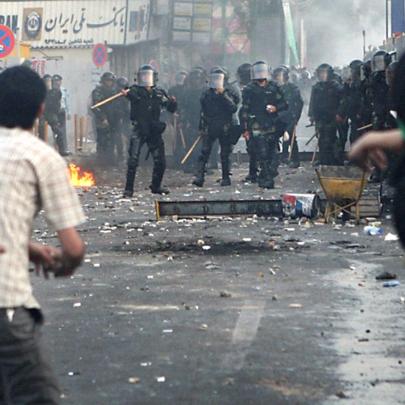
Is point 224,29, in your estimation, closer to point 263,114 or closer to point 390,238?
point 263,114

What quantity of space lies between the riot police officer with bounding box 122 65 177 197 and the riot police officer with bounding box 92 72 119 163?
8.20 metres

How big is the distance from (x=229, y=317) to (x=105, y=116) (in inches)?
785

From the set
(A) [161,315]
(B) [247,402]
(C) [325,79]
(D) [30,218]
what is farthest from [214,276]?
(C) [325,79]

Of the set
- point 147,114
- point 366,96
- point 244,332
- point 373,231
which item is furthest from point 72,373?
point 366,96

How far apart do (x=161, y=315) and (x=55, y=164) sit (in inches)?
194

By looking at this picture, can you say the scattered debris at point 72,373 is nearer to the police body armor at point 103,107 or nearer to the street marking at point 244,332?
the street marking at point 244,332

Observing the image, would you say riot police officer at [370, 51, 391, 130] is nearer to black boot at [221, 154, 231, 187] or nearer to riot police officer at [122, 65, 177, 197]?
black boot at [221, 154, 231, 187]

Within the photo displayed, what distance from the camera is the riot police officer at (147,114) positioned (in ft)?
65.1

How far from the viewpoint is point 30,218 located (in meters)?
4.49

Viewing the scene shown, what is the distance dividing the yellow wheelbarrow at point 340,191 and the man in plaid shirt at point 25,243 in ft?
34.6

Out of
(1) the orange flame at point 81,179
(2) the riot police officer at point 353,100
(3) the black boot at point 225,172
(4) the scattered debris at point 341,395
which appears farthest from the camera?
(2) the riot police officer at point 353,100

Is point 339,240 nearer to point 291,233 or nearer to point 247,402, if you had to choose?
point 291,233

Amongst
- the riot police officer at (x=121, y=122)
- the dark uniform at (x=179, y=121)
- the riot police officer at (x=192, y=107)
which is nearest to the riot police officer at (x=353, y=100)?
the riot police officer at (x=192, y=107)

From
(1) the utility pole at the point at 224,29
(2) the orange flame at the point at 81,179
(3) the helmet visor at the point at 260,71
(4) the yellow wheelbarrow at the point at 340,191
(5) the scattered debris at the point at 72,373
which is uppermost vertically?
(1) the utility pole at the point at 224,29
